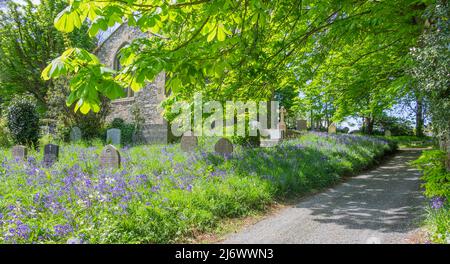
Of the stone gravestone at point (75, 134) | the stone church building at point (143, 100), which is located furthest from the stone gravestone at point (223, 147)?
the stone gravestone at point (75, 134)

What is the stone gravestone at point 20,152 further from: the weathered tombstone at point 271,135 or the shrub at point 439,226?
the weathered tombstone at point 271,135

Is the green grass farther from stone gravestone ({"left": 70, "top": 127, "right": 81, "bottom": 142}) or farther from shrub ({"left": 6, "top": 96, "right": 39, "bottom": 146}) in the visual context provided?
stone gravestone ({"left": 70, "top": 127, "right": 81, "bottom": 142})

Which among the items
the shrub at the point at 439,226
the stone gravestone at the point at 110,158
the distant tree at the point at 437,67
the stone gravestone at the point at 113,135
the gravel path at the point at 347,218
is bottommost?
the gravel path at the point at 347,218

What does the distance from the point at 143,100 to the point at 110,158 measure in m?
14.6

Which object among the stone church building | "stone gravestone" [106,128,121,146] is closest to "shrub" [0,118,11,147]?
"stone gravestone" [106,128,121,146]

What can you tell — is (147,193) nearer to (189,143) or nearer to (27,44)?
(189,143)

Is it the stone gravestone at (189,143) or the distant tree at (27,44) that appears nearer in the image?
the stone gravestone at (189,143)

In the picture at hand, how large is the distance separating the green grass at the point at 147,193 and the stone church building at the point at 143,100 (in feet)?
28.4

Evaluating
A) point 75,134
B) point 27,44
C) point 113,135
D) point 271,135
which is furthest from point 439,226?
point 27,44

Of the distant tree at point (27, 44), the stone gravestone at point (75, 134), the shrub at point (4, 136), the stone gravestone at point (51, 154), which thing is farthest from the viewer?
the distant tree at point (27, 44)

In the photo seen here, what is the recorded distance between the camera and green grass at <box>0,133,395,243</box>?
15.7ft

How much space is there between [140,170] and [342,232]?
5.24 meters

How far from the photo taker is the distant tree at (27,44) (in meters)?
25.0

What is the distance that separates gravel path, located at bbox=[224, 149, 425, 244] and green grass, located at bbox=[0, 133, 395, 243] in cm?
66
